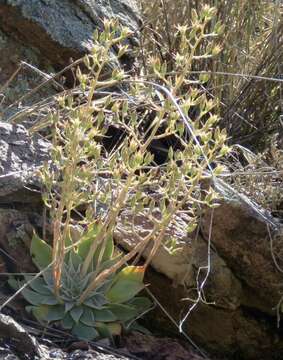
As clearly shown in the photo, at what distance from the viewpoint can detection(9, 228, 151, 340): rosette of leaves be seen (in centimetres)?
301

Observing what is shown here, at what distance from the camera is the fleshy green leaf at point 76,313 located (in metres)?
2.99

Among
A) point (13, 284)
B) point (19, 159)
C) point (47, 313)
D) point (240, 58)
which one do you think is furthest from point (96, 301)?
point (240, 58)

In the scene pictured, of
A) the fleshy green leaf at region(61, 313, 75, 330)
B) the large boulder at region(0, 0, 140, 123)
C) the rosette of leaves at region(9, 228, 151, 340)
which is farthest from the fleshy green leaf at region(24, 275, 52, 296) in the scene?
the large boulder at region(0, 0, 140, 123)

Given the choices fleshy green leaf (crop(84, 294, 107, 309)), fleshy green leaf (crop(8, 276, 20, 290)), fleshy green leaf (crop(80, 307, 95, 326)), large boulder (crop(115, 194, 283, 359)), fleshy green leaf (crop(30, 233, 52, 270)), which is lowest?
large boulder (crop(115, 194, 283, 359))

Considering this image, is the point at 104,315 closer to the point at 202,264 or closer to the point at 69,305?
the point at 69,305

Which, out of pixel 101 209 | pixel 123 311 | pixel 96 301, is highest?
pixel 101 209

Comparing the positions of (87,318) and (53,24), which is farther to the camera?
(53,24)

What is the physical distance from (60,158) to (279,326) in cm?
128

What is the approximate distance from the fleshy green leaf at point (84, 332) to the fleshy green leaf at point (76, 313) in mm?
33

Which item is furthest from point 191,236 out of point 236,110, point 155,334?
point 236,110

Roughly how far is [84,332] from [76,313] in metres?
0.07

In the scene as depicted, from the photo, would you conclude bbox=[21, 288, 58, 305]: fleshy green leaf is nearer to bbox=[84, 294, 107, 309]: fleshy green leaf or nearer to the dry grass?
bbox=[84, 294, 107, 309]: fleshy green leaf

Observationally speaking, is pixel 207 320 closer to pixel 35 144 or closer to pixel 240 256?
pixel 240 256

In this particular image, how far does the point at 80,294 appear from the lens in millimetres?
3025
